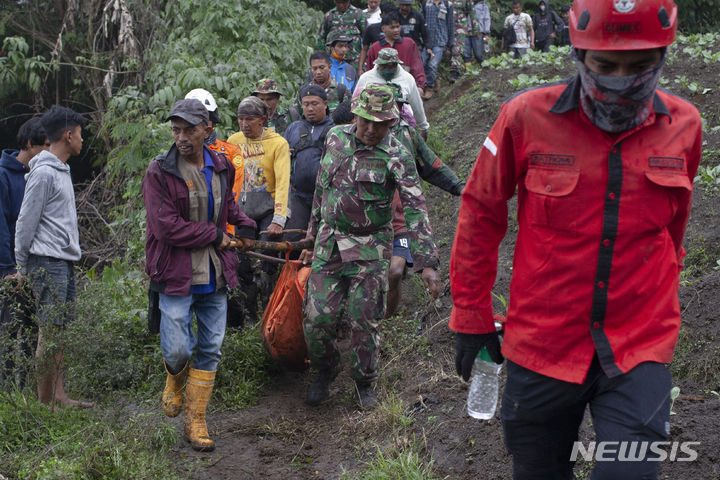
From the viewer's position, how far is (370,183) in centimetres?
543

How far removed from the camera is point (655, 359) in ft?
9.00

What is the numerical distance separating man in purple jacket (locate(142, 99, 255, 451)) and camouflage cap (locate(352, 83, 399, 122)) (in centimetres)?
99

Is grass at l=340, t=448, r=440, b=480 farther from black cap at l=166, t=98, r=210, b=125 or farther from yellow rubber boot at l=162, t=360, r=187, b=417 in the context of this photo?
black cap at l=166, t=98, r=210, b=125

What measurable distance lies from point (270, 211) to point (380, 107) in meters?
2.20

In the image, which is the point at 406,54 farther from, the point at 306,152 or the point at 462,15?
the point at 306,152

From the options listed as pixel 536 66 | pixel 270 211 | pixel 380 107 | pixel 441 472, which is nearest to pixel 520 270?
pixel 441 472

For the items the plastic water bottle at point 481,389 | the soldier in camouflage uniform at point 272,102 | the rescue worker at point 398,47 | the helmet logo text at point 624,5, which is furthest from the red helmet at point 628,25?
the rescue worker at point 398,47

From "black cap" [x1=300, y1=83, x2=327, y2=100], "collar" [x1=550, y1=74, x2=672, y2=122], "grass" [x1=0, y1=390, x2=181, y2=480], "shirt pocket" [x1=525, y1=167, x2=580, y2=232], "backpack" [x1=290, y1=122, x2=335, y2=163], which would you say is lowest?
"grass" [x1=0, y1=390, x2=181, y2=480]

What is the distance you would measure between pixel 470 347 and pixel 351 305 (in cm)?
260

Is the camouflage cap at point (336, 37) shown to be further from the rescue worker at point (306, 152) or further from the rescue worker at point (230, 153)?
the rescue worker at point (230, 153)

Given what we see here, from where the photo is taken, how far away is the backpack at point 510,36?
18359mm

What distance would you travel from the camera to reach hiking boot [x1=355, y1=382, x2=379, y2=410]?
579 centimetres

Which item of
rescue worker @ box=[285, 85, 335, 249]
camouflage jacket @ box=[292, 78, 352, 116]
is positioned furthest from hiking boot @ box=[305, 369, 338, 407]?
camouflage jacket @ box=[292, 78, 352, 116]

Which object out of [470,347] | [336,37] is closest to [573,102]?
[470,347]
